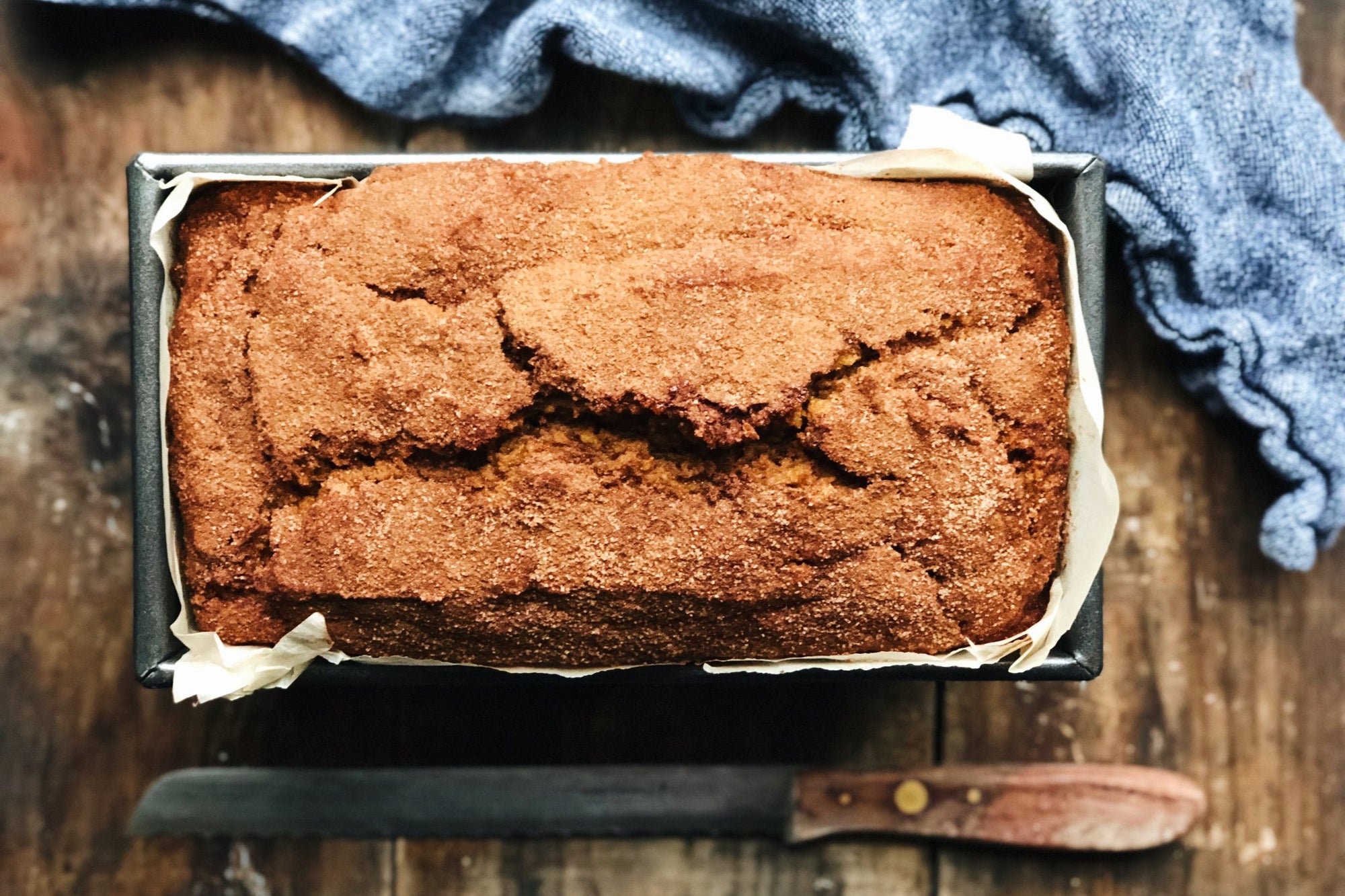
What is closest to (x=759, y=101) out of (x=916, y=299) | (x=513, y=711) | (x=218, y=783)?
(x=916, y=299)

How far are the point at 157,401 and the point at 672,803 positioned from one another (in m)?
0.78

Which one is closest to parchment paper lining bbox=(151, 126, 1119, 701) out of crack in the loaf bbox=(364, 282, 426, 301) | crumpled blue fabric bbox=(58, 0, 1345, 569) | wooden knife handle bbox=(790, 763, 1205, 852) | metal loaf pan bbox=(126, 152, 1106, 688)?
metal loaf pan bbox=(126, 152, 1106, 688)

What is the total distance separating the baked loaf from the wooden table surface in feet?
1.24

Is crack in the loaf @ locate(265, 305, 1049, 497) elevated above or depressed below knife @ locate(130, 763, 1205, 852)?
above

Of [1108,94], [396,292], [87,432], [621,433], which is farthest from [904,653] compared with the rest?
[87,432]

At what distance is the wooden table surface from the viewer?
1.32m

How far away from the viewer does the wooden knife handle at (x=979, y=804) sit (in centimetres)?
129

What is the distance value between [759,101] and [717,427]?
0.57 m

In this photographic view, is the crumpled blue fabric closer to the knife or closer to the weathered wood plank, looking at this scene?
the weathered wood plank

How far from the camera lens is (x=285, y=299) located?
3.13 feet

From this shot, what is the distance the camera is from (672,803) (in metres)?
1.28

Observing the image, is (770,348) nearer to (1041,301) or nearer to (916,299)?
(916,299)

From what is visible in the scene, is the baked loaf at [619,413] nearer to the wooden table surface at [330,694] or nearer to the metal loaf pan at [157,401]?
the metal loaf pan at [157,401]

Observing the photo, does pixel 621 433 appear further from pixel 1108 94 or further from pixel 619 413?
pixel 1108 94
